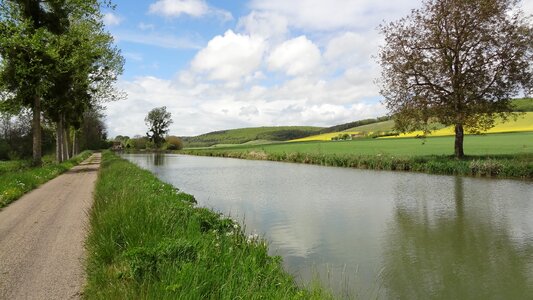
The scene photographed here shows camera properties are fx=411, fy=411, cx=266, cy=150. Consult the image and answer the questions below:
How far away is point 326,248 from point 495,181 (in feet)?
46.0

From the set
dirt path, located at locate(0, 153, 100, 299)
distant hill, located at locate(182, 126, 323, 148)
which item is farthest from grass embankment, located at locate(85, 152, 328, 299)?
→ distant hill, located at locate(182, 126, 323, 148)

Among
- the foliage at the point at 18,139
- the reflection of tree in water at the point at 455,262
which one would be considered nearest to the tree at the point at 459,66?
the reflection of tree in water at the point at 455,262

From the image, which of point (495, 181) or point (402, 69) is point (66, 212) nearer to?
point (495, 181)

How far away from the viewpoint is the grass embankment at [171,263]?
4141mm

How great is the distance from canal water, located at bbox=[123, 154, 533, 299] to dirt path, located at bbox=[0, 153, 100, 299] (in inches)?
134

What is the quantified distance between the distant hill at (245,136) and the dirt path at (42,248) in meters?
117

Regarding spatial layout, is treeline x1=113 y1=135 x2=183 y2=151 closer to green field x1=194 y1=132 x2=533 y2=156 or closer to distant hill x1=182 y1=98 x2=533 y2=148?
distant hill x1=182 y1=98 x2=533 y2=148

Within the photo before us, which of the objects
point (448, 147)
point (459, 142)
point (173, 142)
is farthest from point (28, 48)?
point (173, 142)

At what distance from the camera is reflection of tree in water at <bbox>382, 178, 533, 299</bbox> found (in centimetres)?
607

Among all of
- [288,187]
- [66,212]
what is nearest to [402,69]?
[288,187]

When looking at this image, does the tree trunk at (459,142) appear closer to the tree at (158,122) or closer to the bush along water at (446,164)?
the bush along water at (446,164)

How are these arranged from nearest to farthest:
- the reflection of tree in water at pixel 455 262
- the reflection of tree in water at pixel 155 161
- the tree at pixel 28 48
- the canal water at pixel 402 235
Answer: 1. the reflection of tree in water at pixel 455 262
2. the canal water at pixel 402 235
3. the tree at pixel 28 48
4. the reflection of tree in water at pixel 155 161

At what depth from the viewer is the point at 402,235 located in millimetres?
9594

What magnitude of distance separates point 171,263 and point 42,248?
3.50m
